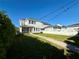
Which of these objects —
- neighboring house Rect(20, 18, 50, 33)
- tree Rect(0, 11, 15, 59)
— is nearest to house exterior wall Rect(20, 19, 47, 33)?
neighboring house Rect(20, 18, 50, 33)

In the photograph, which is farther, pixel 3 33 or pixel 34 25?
pixel 34 25

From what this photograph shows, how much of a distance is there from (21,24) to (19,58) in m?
48.5

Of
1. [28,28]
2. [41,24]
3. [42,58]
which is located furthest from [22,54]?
[41,24]

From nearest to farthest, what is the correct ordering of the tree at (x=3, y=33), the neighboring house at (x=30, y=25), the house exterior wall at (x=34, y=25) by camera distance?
1. the tree at (x=3, y=33)
2. the neighboring house at (x=30, y=25)
3. the house exterior wall at (x=34, y=25)

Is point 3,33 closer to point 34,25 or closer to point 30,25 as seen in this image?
point 30,25

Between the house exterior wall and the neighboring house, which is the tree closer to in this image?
the neighboring house

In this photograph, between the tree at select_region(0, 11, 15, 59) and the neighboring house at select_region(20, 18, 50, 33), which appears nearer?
the tree at select_region(0, 11, 15, 59)

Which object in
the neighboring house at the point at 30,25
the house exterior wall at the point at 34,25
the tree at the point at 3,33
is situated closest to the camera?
Answer: the tree at the point at 3,33

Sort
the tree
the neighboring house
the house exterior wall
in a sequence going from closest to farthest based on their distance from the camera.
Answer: the tree
the neighboring house
the house exterior wall

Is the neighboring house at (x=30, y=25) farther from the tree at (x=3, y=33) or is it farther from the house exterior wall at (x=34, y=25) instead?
the tree at (x=3, y=33)

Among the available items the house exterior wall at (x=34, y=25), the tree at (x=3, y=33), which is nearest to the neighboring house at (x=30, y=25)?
the house exterior wall at (x=34, y=25)

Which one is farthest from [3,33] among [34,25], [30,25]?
[34,25]

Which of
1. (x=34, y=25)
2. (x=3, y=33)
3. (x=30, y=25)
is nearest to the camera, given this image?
(x=3, y=33)

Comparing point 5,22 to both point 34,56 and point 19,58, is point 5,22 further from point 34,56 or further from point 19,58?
point 34,56
